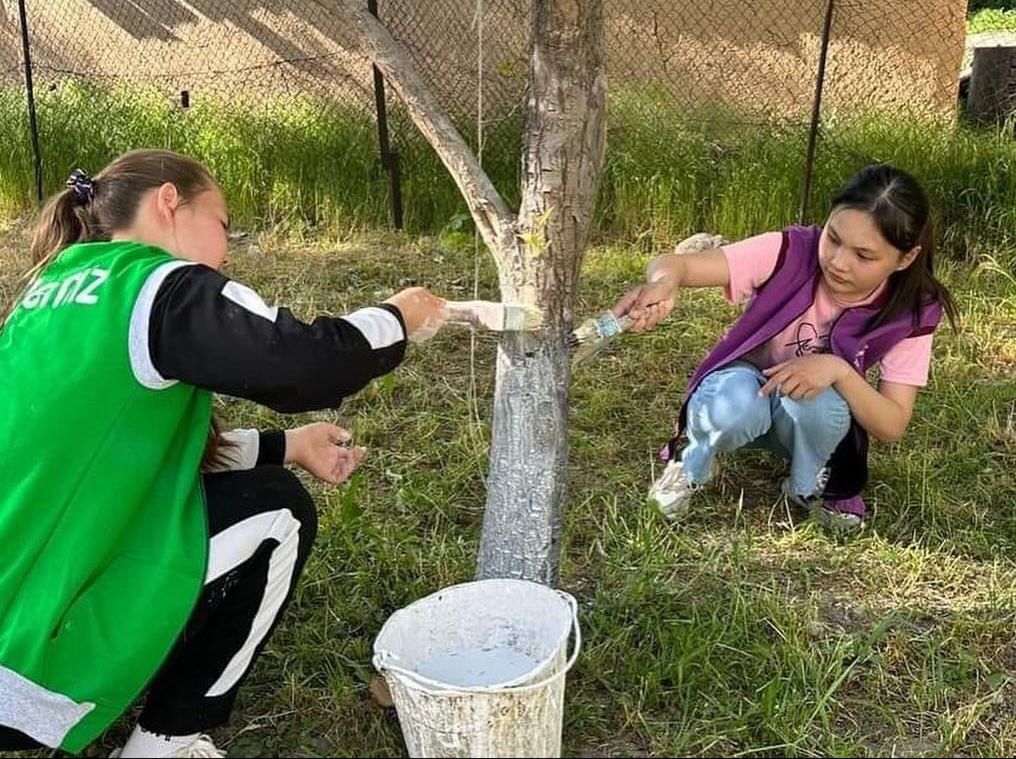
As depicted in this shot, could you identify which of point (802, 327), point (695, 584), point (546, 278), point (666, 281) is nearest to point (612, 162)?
point (802, 327)

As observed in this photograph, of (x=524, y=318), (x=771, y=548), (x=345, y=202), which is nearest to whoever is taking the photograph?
(x=524, y=318)

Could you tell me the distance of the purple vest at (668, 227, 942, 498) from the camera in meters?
2.47

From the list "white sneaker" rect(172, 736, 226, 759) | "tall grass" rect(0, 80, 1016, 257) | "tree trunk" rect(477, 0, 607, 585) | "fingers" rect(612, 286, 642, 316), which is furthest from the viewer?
"tall grass" rect(0, 80, 1016, 257)

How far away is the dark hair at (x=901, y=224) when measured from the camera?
2.34m

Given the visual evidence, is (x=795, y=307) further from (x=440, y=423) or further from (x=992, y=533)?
(x=440, y=423)

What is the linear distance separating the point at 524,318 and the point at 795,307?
0.86 meters

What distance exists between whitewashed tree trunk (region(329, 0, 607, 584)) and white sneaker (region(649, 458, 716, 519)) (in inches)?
20.2

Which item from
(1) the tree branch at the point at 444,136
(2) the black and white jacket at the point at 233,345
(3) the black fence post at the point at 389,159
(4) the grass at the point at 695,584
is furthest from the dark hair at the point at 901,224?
(3) the black fence post at the point at 389,159

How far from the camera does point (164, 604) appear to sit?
1.60 meters

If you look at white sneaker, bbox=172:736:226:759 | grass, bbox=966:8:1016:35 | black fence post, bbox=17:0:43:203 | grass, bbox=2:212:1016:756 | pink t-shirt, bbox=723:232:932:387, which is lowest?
white sneaker, bbox=172:736:226:759

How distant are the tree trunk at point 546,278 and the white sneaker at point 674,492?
498 millimetres

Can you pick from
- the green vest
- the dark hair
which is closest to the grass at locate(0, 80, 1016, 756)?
the green vest

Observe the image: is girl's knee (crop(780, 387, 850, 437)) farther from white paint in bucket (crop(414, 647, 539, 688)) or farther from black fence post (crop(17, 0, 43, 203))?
black fence post (crop(17, 0, 43, 203))

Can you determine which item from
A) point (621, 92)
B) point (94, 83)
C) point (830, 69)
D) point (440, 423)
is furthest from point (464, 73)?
point (440, 423)
